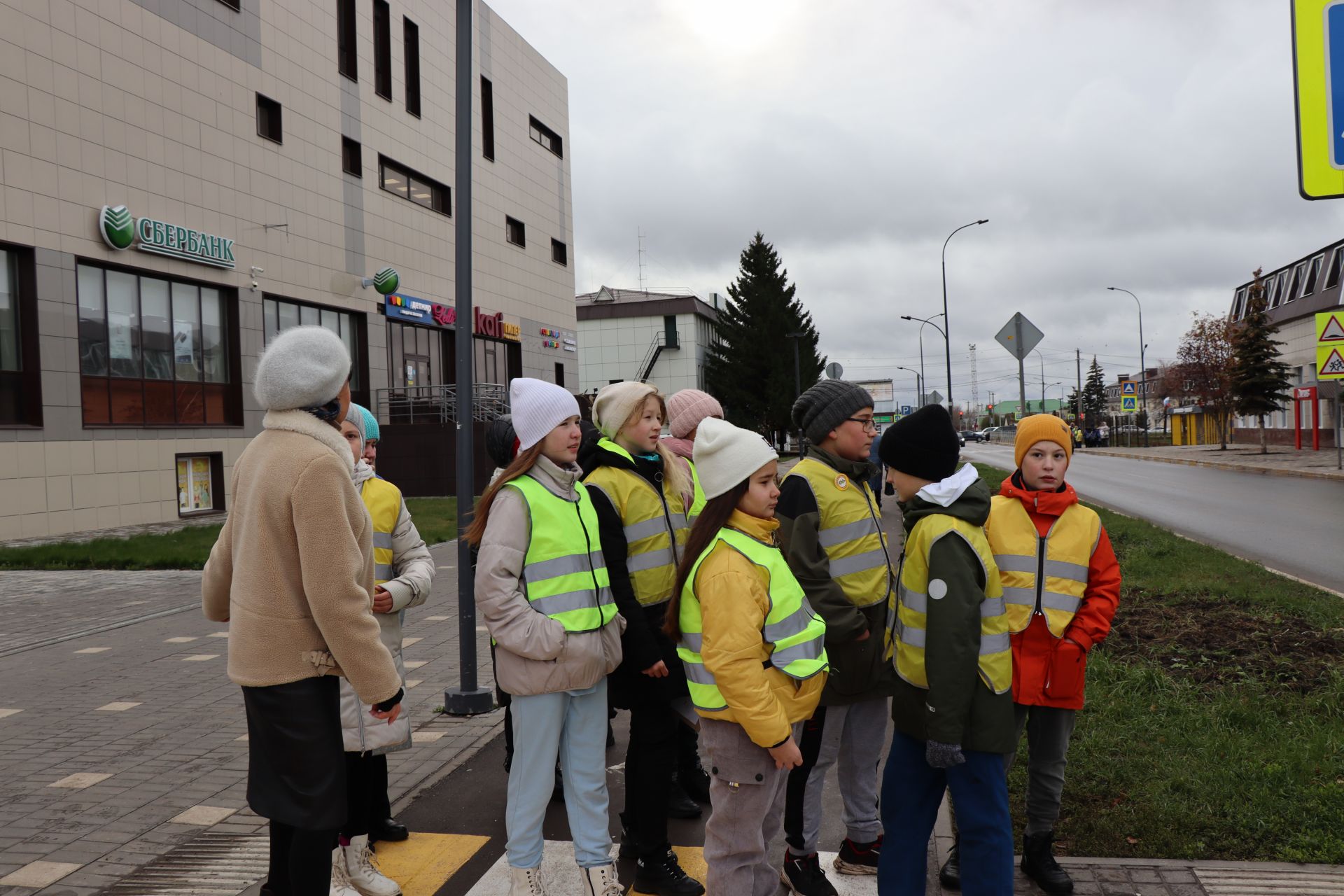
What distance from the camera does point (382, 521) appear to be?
3.99 m

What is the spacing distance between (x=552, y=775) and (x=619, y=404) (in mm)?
1506

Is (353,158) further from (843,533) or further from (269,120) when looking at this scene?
(843,533)

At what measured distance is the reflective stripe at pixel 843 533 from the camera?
3.73m

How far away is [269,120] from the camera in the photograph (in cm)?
2378

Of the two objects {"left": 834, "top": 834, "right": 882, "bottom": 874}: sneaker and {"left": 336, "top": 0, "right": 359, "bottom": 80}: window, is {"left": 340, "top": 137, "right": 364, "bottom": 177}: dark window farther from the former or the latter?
{"left": 834, "top": 834, "right": 882, "bottom": 874}: sneaker

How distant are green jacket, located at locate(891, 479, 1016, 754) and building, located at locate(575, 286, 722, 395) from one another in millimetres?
57823

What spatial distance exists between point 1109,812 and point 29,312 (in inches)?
765

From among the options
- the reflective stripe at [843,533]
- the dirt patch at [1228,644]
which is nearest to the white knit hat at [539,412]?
the reflective stripe at [843,533]

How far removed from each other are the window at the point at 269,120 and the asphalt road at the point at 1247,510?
20.9 meters

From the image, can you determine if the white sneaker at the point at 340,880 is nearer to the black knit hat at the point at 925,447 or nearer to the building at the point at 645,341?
the black knit hat at the point at 925,447

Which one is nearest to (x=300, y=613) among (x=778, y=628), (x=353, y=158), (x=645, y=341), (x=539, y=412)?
(x=539, y=412)

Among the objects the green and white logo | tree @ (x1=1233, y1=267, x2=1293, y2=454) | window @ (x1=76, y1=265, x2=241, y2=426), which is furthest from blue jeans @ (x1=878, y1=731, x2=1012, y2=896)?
tree @ (x1=1233, y1=267, x2=1293, y2=454)

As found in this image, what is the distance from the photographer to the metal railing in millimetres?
27328

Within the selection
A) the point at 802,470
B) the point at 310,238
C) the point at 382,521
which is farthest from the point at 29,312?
the point at 802,470
